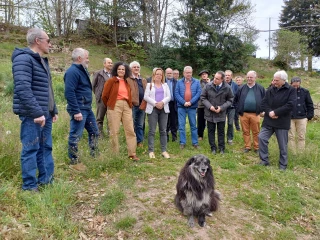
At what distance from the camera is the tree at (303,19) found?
24678 millimetres

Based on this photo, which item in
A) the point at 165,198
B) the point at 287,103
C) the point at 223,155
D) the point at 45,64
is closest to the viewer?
the point at 45,64

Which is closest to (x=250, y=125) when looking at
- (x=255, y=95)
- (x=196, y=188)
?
(x=255, y=95)

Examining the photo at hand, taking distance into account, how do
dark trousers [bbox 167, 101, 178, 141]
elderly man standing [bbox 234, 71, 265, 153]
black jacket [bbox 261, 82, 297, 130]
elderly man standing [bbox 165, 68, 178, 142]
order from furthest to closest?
dark trousers [bbox 167, 101, 178, 141] → elderly man standing [bbox 165, 68, 178, 142] → elderly man standing [bbox 234, 71, 265, 153] → black jacket [bbox 261, 82, 297, 130]

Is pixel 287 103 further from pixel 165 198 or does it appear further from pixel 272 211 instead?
pixel 165 198

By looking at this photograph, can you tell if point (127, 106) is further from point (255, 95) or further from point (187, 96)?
point (255, 95)

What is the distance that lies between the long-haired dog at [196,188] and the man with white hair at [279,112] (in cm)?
258

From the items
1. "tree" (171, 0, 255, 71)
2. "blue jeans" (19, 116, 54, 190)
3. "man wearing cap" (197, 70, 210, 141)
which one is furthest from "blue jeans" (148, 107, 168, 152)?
"tree" (171, 0, 255, 71)

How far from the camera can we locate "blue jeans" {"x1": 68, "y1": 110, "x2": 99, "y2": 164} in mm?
4590

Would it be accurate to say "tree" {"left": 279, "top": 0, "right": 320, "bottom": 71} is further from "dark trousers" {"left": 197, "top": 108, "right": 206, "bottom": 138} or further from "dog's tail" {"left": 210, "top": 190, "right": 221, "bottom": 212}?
"dog's tail" {"left": 210, "top": 190, "right": 221, "bottom": 212}

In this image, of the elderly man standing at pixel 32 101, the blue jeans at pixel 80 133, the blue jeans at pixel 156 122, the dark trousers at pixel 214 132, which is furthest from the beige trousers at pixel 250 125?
the elderly man standing at pixel 32 101

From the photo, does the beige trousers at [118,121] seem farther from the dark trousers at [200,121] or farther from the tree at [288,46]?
the tree at [288,46]

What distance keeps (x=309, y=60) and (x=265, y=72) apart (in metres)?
5.94

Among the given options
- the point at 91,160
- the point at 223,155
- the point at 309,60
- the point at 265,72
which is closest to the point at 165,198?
the point at 91,160

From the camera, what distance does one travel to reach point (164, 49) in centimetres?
1941
